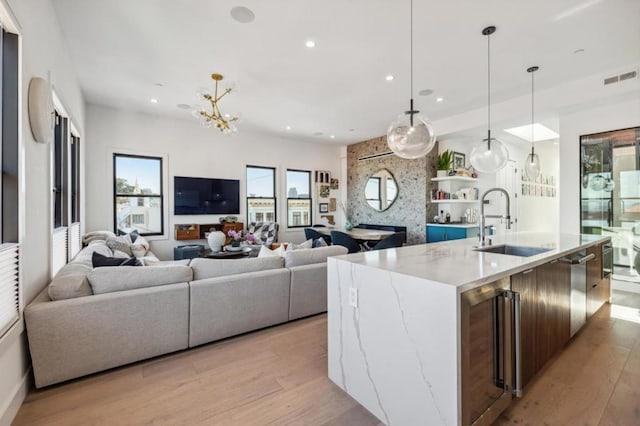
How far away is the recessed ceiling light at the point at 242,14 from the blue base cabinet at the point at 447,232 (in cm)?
498

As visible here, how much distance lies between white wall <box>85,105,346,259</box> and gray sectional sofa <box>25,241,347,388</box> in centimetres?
331

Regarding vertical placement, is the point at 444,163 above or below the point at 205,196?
above

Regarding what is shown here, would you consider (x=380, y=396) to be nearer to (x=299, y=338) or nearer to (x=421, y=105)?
(x=299, y=338)

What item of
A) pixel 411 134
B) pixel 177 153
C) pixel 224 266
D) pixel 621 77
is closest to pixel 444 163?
pixel 621 77

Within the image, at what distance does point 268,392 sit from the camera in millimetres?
1949

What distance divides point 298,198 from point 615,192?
5.98 metres

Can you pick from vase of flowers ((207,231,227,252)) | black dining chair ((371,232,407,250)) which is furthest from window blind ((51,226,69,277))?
black dining chair ((371,232,407,250))

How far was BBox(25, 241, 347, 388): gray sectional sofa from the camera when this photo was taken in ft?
6.50

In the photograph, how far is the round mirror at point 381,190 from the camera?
273 inches

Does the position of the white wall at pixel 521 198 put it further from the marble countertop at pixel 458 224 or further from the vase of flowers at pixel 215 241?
the vase of flowers at pixel 215 241

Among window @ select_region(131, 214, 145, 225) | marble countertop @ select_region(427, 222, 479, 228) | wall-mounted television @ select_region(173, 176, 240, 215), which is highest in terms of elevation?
wall-mounted television @ select_region(173, 176, 240, 215)

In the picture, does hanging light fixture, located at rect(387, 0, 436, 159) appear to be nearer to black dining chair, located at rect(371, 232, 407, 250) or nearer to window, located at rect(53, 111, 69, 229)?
black dining chair, located at rect(371, 232, 407, 250)

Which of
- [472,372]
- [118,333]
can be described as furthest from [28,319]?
[472,372]

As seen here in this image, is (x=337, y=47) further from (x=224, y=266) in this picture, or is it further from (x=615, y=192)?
(x=615, y=192)
